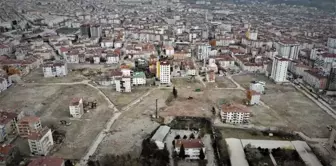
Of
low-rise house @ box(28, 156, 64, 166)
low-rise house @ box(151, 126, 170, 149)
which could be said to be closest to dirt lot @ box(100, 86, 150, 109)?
low-rise house @ box(151, 126, 170, 149)

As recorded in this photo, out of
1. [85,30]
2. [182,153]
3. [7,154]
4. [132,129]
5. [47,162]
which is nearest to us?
[47,162]

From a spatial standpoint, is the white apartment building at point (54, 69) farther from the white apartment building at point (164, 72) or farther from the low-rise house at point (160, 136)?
the low-rise house at point (160, 136)

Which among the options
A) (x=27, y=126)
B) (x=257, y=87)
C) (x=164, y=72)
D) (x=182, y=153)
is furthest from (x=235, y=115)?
(x=27, y=126)

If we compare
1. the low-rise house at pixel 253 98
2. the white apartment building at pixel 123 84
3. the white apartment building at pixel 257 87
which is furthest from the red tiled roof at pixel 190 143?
the white apartment building at pixel 257 87

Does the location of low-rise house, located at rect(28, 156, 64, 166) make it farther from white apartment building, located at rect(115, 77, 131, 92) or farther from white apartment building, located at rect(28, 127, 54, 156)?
white apartment building, located at rect(115, 77, 131, 92)

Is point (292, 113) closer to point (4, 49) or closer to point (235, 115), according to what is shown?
point (235, 115)

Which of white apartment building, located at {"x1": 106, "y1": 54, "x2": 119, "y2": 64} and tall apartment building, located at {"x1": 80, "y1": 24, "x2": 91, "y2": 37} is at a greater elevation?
tall apartment building, located at {"x1": 80, "y1": 24, "x2": 91, "y2": 37}
